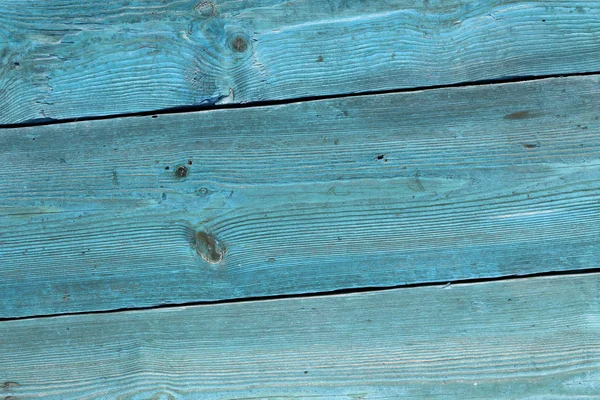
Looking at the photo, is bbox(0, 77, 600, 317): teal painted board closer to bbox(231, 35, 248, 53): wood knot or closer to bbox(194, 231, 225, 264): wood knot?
bbox(194, 231, 225, 264): wood knot

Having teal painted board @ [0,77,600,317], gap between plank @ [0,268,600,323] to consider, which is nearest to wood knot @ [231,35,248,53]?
teal painted board @ [0,77,600,317]

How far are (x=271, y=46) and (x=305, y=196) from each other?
264 millimetres

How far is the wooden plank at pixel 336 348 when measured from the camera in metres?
0.74

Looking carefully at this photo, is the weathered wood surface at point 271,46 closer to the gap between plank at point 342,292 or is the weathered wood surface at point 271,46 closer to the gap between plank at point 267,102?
the gap between plank at point 267,102

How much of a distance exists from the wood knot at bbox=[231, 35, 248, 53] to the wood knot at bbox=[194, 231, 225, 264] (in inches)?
12.7

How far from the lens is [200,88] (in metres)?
0.73

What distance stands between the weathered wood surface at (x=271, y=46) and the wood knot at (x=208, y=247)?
0.77 ft

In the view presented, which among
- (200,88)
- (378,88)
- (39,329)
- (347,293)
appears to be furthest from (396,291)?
(39,329)

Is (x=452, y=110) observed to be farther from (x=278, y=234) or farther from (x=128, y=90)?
(x=128, y=90)

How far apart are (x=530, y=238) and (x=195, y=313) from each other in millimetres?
605

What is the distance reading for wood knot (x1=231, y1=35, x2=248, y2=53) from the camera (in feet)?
2.36

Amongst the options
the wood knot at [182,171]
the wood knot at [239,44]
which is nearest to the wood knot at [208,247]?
the wood knot at [182,171]

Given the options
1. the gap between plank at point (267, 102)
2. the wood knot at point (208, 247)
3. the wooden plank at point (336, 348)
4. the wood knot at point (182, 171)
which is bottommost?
the wooden plank at point (336, 348)

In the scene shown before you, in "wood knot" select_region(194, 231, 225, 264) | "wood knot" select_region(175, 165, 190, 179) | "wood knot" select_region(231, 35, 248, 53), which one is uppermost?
"wood knot" select_region(231, 35, 248, 53)
